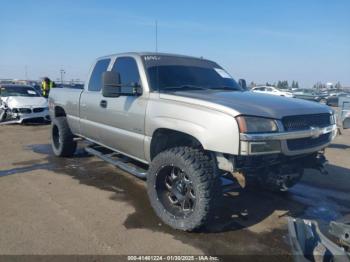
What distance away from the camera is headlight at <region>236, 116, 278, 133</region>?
3.17 meters

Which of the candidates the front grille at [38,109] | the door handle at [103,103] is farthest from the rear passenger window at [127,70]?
the front grille at [38,109]

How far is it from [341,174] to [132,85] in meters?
4.37

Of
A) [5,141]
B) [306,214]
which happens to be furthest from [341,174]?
[5,141]

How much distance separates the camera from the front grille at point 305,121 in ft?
11.3

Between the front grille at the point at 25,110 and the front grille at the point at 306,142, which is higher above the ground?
the front grille at the point at 306,142

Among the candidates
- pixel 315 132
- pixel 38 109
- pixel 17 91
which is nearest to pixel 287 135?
pixel 315 132

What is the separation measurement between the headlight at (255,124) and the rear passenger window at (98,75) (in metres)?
2.99

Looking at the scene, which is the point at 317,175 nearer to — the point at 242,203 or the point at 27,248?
the point at 242,203

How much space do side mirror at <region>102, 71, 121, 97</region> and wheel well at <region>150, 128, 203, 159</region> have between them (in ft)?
2.66

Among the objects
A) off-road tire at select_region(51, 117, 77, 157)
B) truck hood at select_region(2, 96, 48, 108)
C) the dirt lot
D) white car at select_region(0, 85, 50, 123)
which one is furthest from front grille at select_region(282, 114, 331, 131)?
truck hood at select_region(2, 96, 48, 108)

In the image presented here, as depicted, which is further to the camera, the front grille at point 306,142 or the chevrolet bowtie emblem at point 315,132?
the chevrolet bowtie emblem at point 315,132

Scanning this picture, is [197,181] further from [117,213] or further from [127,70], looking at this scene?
[127,70]

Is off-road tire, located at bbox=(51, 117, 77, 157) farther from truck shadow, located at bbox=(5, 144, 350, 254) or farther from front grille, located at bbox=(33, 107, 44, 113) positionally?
front grille, located at bbox=(33, 107, 44, 113)

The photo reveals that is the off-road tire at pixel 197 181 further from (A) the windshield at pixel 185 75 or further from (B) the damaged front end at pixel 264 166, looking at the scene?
(A) the windshield at pixel 185 75
